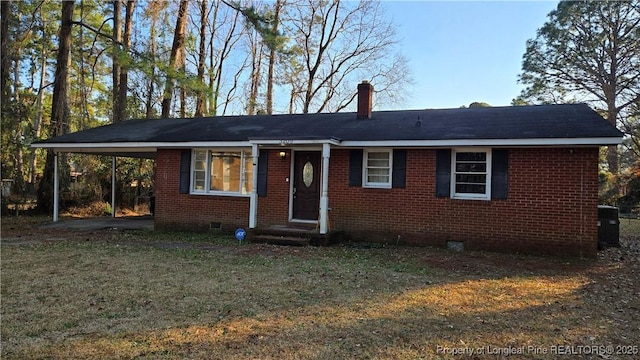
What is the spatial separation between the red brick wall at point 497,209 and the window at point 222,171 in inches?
110

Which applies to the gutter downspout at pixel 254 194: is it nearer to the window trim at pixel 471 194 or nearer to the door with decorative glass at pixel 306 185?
the door with decorative glass at pixel 306 185

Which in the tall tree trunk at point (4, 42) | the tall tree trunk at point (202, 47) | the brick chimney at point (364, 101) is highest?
the tall tree trunk at point (202, 47)

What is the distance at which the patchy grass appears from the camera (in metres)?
3.93

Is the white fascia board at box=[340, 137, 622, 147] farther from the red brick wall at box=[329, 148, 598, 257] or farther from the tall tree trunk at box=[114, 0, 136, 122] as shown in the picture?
the tall tree trunk at box=[114, 0, 136, 122]

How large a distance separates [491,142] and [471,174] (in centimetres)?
103

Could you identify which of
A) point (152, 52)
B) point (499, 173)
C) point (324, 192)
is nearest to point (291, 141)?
point (324, 192)

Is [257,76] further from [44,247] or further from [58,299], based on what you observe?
[58,299]

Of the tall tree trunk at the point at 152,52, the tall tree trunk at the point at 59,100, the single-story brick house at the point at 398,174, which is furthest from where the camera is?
the tall tree trunk at the point at 59,100

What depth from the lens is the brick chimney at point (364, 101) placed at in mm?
12578

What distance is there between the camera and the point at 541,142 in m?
8.53

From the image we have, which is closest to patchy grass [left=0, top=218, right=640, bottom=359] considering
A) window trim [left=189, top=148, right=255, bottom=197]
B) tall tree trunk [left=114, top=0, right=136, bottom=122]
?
window trim [left=189, top=148, right=255, bottom=197]

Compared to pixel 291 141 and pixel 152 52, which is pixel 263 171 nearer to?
pixel 291 141

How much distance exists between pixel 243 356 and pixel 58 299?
3215 mm

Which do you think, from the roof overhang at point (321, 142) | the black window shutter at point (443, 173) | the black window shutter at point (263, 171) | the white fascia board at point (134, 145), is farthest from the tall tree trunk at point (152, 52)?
the black window shutter at point (443, 173)
